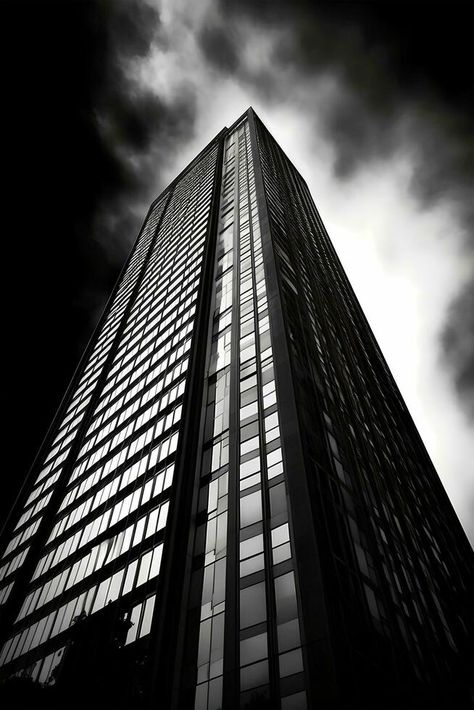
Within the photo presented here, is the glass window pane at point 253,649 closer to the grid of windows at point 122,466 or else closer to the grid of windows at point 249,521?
the grid of windows at point 249,521

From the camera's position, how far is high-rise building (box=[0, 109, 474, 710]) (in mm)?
20391

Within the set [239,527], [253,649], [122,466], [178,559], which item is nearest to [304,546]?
[253,649]

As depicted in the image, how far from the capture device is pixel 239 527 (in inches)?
996

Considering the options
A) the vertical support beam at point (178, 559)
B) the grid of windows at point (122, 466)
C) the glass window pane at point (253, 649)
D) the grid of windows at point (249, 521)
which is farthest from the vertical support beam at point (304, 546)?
the grid of windows at point (122, 466)

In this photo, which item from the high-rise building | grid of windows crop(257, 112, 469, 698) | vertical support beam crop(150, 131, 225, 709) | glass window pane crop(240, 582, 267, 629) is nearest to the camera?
the high-rise building

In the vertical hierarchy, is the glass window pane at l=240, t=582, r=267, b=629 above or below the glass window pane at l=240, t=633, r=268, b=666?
above

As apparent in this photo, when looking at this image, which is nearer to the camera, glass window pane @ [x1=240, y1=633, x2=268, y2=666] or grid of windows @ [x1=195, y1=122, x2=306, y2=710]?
grid of windows @ [x1=195, y1=122, x2=306, y2=710]

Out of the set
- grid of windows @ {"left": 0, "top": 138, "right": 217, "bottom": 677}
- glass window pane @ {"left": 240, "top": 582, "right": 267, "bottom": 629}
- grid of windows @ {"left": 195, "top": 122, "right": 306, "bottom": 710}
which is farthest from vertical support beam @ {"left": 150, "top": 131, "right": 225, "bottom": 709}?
glass window pane @ {"left": 240, "top": 582, "right": 267, "bottom": 629}

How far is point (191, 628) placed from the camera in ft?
75.9

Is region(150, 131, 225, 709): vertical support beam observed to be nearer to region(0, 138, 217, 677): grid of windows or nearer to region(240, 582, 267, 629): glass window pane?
region(0, 138, 217, 677): grid of windows

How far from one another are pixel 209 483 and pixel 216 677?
11875mm

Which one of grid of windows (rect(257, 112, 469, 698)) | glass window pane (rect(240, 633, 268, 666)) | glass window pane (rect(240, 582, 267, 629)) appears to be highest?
grid of windows (rect(257, 112, 469, 698))

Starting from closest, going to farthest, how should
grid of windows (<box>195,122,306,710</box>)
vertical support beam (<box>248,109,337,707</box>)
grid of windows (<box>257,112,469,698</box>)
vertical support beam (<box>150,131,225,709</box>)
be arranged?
vertical support beam (<box>248,109,337,707</box>) < grid of windows (<box>195,122,306,710</box>) < vertical support beam (<box>150,131,225,709</box>) < grid of windows (<box>257,112,469,698</box>)

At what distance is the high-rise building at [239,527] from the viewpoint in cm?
2039
